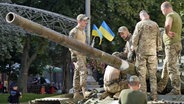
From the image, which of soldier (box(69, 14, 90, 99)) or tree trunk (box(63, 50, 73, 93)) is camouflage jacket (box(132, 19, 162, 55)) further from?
Result: tree trunk (box(63, 50, 73, 93))

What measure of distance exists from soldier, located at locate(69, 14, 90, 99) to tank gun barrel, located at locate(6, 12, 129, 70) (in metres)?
1.52

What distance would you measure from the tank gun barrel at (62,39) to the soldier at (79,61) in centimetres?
152

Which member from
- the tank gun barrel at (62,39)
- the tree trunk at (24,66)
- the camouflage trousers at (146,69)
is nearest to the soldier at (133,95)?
the tank gun barrel at (62,39)

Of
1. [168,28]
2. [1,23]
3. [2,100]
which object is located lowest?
[2,100]

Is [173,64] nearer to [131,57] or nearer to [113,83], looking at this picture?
[131,57]

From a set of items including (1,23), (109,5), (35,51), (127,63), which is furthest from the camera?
(35,51)

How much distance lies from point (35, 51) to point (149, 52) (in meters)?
21.2

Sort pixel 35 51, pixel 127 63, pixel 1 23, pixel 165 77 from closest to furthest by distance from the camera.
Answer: pixel 127 63 → pixel 165 77 → pixel 1 23 → pixel 35 51

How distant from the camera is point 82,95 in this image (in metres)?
10.6

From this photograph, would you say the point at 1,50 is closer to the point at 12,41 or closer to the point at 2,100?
the point at 12,41

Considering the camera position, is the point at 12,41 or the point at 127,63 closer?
the point at 127,63

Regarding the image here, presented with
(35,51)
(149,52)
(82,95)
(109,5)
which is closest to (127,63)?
(149,52)

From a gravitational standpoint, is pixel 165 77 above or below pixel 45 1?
below

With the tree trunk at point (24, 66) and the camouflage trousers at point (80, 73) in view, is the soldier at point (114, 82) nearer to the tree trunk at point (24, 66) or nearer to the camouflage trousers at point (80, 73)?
the camouflage trousers at point (80, 73)
